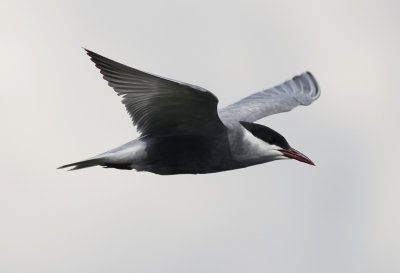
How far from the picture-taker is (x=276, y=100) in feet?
52.5

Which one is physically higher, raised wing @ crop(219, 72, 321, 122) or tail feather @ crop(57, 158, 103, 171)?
raised wing @ crop(219, 72, 321, 122)

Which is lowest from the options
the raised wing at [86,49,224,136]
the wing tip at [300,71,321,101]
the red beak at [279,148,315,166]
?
the red beak at [279,148,315,166]

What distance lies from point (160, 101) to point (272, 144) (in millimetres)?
1676

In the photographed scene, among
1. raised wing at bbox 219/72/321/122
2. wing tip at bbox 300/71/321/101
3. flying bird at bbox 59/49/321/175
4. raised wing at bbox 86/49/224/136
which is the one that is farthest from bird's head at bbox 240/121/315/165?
wing tip at bbox 300/71/321/101

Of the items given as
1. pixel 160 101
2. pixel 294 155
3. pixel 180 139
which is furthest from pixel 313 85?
pixel 160 101

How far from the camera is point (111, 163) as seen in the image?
1259cm

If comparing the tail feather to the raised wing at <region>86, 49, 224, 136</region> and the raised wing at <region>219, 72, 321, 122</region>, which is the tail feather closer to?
the raised wing at <region>86, 49, 224, 136</region>

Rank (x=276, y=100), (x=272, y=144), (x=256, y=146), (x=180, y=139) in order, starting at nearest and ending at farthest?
(x=180, y=139) → (x=256, y=146) → (x=272, y=144) → (x=276, y=100)

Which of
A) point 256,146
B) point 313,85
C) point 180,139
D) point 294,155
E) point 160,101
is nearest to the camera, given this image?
point 160,101

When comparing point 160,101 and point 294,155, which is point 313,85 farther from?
point 160,101

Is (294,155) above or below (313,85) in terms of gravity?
below

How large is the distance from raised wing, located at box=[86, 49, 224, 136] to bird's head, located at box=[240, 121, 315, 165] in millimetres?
523

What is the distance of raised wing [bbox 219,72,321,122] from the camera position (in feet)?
49.0

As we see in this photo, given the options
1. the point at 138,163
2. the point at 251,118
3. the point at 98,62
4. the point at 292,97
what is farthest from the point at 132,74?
the point at 292,97
